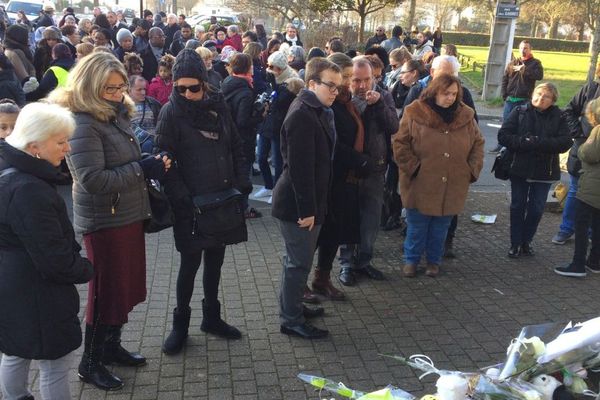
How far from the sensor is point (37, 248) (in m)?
2.54

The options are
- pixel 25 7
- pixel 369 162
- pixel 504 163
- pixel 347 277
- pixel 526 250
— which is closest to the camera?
pixel 369 162

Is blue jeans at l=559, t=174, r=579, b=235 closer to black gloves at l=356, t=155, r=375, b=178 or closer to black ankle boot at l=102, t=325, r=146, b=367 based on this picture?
black gloves at l=356, t=155, r=375, b=178

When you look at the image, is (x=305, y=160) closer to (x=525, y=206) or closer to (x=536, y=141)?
(x=536, y=141)

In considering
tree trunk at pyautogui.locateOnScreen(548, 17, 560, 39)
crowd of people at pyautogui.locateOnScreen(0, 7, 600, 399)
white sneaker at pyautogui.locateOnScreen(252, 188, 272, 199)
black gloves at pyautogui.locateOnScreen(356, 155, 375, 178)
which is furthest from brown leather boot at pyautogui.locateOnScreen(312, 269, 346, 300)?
tree trunk at pyautogui.locateOnScreen(548, 17, 560, 39)

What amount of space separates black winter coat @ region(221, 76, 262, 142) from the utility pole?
31.5 feet

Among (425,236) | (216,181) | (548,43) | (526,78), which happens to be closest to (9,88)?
(216,181)

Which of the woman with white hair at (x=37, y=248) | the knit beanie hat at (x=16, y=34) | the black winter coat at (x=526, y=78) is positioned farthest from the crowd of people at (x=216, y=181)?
the black winter coat at (x=526, y=78)

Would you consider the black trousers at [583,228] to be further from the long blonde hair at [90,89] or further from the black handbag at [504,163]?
the long blonde hair at [90,89]

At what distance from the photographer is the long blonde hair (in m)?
3.08

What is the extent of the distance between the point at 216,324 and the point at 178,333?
0.97ft

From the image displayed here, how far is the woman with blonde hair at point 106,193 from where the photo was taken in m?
3.08

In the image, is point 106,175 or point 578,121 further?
point 578,121

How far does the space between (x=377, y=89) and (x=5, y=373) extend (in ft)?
11.6

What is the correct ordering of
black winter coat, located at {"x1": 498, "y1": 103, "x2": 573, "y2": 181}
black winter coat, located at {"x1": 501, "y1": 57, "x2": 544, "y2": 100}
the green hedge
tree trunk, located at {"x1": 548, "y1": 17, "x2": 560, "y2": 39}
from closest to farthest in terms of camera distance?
black winter coat, located at {"x1": 498, "y1": 103, "x2": 573, "y2": 181} → black winter coat, located at {"x1": 501, "y1": 57, "x2": 544, "y2": 100} → the green hedge → tree trunk, located at {"x1": 548, "y1": 17, "x2": 560, "y2": 39}
